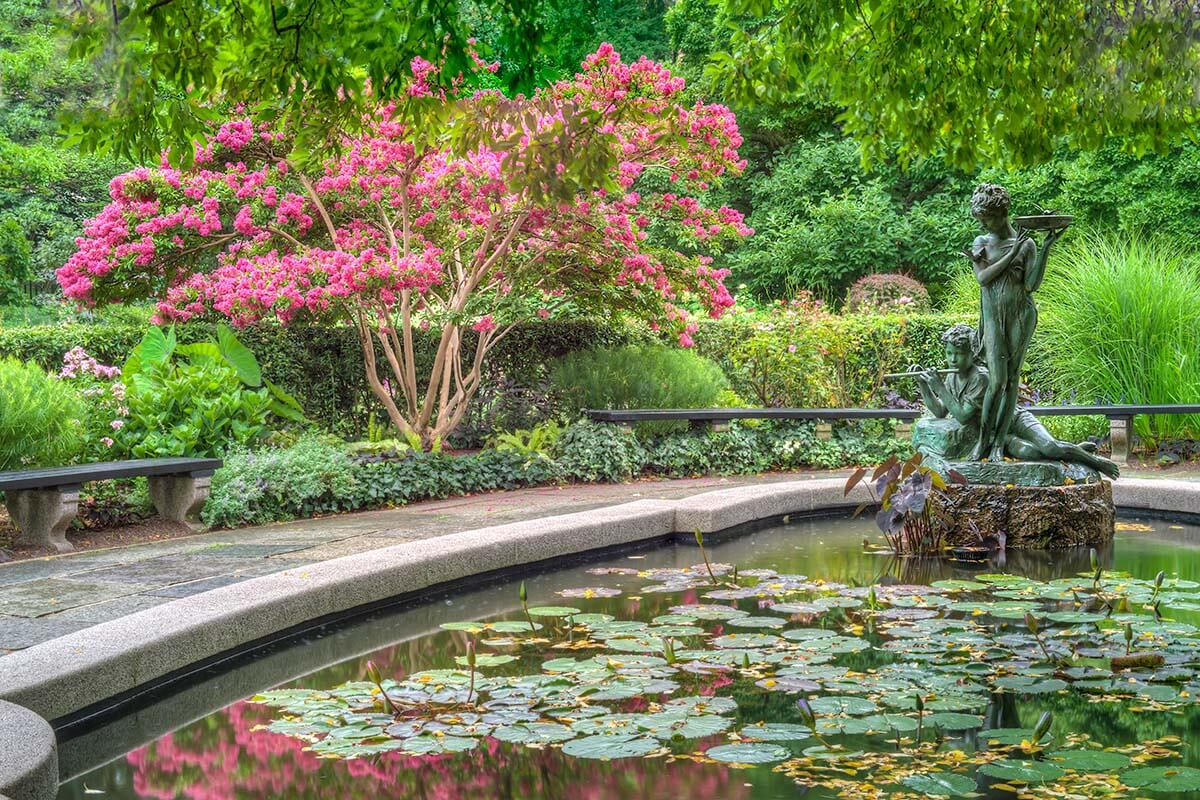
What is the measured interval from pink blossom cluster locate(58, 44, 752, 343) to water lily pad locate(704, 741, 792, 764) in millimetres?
6495

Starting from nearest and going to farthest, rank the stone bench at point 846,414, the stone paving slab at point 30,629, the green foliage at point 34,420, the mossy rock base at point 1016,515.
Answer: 1. the stone paving slab at point 30,629
2. the mossy rock base at point 1016,515
3. the green foliage at point 34,420
4. the stone bench at point 846,414

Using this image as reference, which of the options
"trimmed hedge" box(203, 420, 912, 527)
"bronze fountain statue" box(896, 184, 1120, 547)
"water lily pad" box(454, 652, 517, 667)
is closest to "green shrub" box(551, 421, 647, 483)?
"trimmed hedge" box(203, 420, 912, 527)

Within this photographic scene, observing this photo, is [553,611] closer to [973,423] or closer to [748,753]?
[748,753]

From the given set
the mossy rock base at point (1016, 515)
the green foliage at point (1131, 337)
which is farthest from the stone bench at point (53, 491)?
the green foliage at point (1131, 337)

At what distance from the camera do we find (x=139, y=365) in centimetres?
973

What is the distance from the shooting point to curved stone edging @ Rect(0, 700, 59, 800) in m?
2.86

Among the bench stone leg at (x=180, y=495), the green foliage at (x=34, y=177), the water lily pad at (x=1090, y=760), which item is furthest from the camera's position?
the green foliage at (x=34, y=177)

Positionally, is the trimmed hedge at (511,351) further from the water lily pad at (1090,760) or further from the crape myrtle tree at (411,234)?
the water lily pad at (1090,760)

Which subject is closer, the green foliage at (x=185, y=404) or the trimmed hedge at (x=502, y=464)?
the trimmed hedge at (x=502, y=464)

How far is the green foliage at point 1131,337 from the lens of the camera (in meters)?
12.1

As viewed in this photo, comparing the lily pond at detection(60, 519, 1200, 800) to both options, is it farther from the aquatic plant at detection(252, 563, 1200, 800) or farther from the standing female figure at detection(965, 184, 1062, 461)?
the standing female figure at detection(965, 184, 1062, 461)

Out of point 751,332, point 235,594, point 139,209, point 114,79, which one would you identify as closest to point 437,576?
point 235,594

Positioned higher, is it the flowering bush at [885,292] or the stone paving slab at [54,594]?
the flowering bush at [885,292]

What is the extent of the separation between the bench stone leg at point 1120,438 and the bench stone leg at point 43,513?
9249 mm
